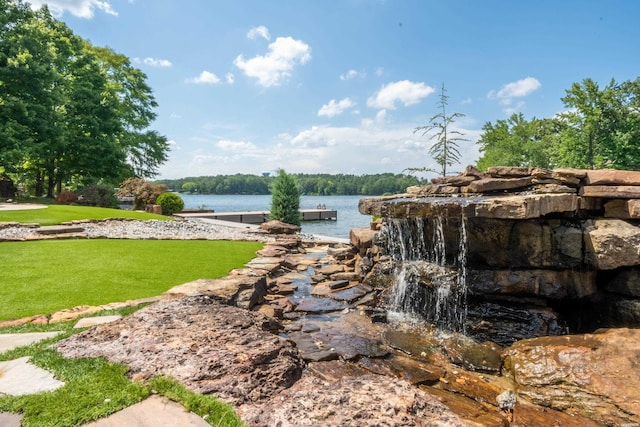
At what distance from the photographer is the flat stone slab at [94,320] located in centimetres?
388

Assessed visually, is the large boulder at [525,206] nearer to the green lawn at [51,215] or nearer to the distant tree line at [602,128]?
the green lawn at [51,215]

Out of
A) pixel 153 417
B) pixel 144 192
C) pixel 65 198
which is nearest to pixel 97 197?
pixel 65 198

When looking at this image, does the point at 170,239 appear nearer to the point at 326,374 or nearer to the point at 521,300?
the point at 326,374

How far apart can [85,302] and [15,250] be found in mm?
4695

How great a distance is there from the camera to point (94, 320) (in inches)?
158

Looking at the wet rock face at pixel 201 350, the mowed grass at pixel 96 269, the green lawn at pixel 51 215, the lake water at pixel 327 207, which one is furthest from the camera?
the lake water at pixel 327 207

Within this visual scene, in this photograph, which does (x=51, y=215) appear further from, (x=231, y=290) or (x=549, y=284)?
(x=549, y=284)

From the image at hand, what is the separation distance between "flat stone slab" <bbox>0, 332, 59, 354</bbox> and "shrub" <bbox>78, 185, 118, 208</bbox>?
2107 centimetres

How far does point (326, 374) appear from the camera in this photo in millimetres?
3654

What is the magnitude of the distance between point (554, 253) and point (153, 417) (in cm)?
554

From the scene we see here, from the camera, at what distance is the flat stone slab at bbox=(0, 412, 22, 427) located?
6.59 feet

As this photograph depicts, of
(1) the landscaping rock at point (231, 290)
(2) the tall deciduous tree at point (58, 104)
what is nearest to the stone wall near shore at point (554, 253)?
(1) the landscaping rock at point (231, 290)

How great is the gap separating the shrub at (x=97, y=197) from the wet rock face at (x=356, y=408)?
23.6 meters

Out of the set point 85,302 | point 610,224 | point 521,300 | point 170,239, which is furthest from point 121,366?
point 170,239
